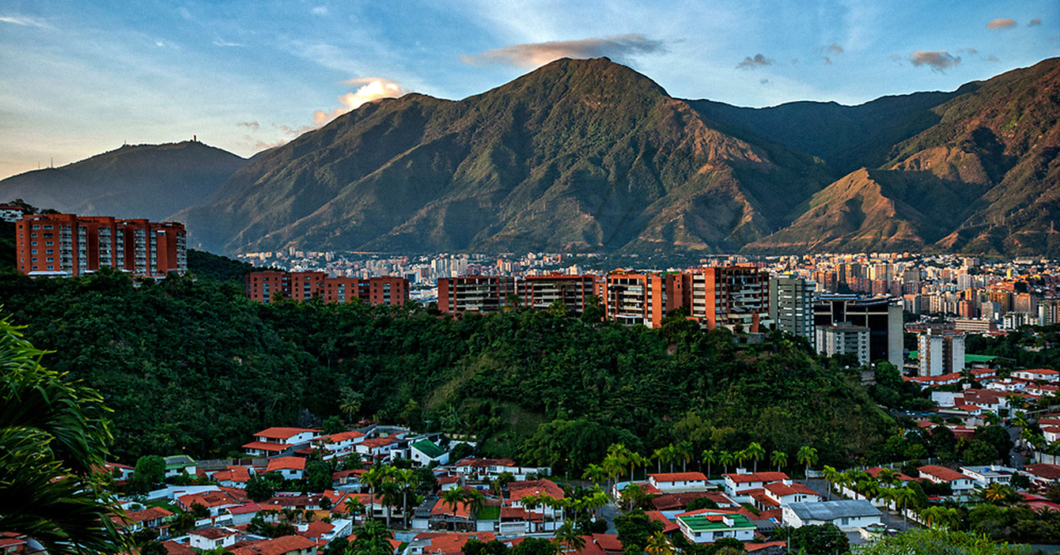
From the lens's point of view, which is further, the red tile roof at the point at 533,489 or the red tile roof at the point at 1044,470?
the red tile roof at the point at 1044,470

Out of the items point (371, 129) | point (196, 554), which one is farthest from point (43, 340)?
point (371, 129)

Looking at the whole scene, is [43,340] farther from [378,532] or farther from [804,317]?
[804,317]

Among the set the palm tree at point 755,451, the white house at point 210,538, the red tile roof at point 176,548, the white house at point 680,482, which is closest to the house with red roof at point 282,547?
the white house at point 210,538

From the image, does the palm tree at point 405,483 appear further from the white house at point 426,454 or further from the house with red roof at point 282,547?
the white house at point 426,454

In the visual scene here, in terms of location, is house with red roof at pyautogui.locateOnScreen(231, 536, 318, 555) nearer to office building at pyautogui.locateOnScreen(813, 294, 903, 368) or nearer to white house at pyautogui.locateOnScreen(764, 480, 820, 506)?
white house at pyautogui.locateOnScreen(764, 480, 820, 506)

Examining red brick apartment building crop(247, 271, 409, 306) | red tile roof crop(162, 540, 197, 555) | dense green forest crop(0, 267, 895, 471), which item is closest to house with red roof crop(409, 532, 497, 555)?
red tile roof crop(162, 540, 197, 555)

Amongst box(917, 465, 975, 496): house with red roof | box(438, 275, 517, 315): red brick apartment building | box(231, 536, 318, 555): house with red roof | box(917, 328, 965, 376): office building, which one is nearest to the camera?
box(231, 536, 318, 555): house with red roof
